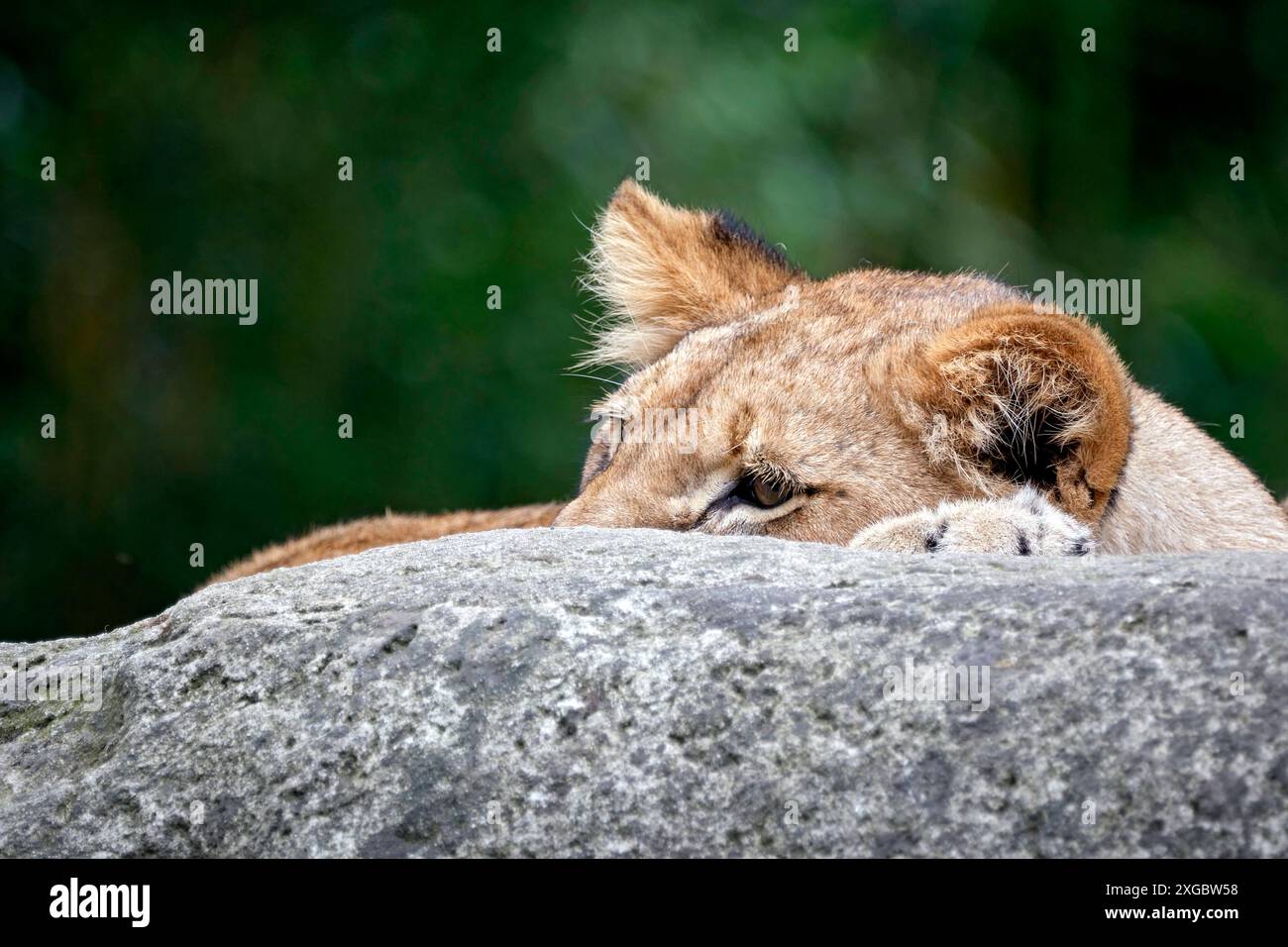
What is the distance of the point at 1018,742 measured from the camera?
2268 mm

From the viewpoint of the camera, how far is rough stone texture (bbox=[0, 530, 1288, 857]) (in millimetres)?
2221

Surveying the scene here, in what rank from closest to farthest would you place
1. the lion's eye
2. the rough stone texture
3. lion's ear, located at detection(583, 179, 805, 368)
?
the rough stone texture → the lion's eye → lion's ear, located at detection(583, 179, 805, 368)

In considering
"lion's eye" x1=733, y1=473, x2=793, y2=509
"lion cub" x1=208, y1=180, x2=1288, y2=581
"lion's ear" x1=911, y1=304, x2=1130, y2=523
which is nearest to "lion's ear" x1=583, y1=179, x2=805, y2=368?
"lion cub" x1=208, y1=180, x2=1288, y2=581

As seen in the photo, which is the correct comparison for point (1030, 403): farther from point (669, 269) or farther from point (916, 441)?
point (669, 269)

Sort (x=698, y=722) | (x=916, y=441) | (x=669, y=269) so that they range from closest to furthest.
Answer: (x=698, y=722), (x=916, y=441), (x=669, y=269)

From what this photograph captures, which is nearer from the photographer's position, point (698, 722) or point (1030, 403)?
point (698, 722)

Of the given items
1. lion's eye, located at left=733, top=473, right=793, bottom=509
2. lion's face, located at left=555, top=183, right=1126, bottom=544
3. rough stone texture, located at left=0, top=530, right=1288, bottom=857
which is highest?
lion's face, located at left=555, top=183, right=1126, bottom=544

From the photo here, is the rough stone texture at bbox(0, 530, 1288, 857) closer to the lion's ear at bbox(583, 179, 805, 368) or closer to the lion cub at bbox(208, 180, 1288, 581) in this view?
the lion cub at bbox(208, 180, 1288, 581)

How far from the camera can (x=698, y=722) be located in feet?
7.84

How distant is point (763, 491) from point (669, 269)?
1.58 m

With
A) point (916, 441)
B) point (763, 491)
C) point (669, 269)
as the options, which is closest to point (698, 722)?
point (763, 491)

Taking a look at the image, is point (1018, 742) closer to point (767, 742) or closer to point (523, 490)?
point (767, 742)

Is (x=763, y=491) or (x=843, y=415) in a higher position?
(x=843, y=415)
